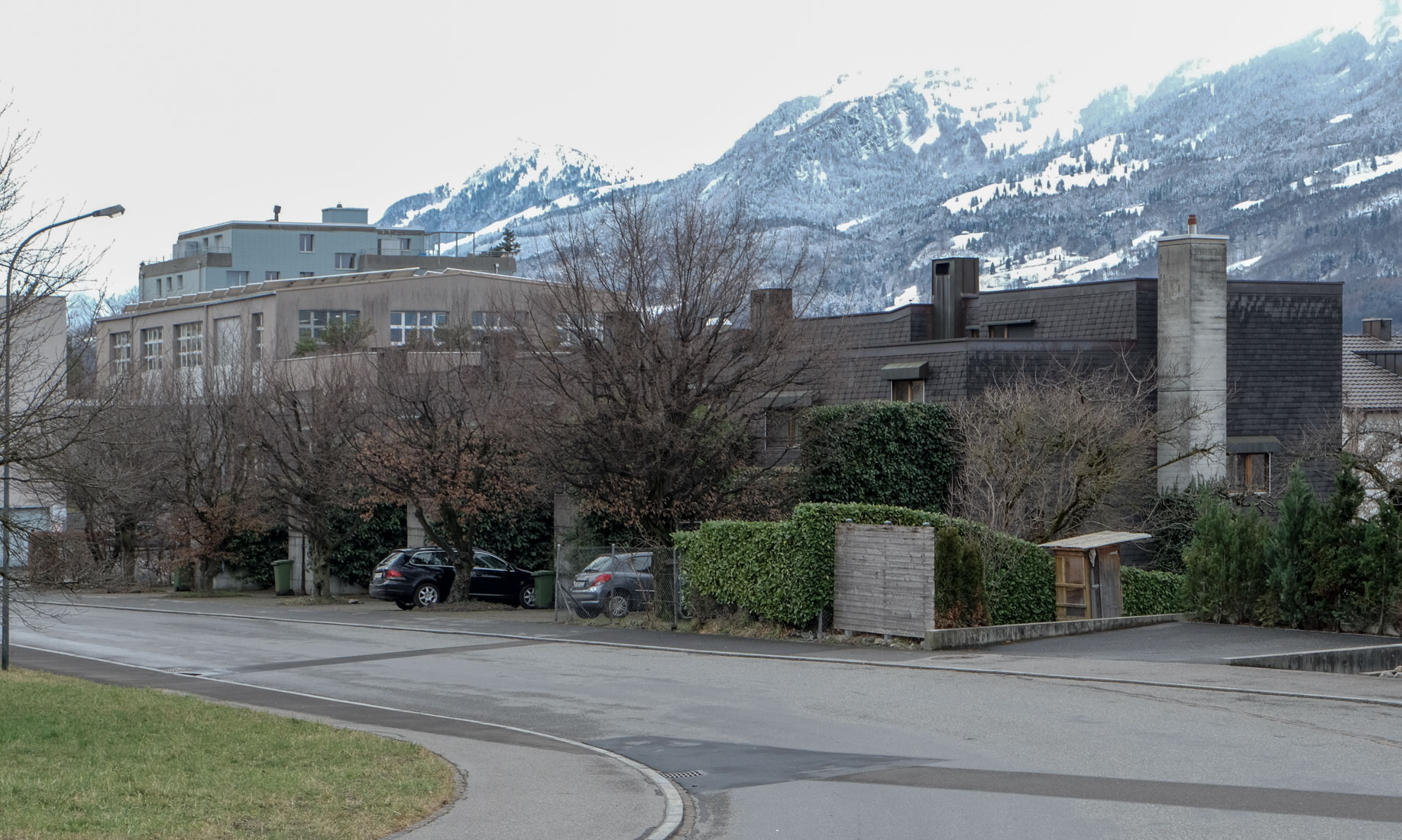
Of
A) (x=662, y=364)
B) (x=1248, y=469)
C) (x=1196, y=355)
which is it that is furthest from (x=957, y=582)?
(x=1248, y=469)

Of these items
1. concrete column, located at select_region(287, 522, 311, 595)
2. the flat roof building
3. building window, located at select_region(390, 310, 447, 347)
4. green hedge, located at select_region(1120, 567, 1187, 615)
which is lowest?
concrete column, located at select_region(287, 522, 311, 595)

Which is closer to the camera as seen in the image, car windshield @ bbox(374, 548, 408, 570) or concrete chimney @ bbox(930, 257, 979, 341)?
car windshield @ bbox(374, 548, 408, 570)

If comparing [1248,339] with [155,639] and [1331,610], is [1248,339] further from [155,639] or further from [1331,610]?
[155,639]

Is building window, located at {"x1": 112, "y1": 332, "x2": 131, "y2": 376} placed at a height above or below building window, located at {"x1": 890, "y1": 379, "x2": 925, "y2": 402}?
above

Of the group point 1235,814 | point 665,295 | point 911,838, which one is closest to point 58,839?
point 911,838

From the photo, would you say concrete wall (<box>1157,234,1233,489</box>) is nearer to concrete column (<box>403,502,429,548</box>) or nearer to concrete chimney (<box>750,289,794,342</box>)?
concrete chimney (<box>750,289,794,342</box>)

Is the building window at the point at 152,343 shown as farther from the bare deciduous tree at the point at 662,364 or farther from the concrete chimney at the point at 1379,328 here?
the concrete chimney at the point at 1379,328

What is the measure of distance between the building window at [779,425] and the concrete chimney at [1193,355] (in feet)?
35.0

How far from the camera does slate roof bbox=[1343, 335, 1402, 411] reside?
200 ft

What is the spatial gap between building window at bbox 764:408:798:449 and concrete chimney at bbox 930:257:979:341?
1384 cm

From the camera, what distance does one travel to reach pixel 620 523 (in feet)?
117

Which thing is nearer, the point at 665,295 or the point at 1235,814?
the point at 1235,814

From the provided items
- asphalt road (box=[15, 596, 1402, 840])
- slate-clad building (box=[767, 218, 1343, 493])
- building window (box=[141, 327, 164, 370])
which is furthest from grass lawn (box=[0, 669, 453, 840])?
building window (box=[141, 327, 164, 370])

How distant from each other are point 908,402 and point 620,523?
745 centimetres
